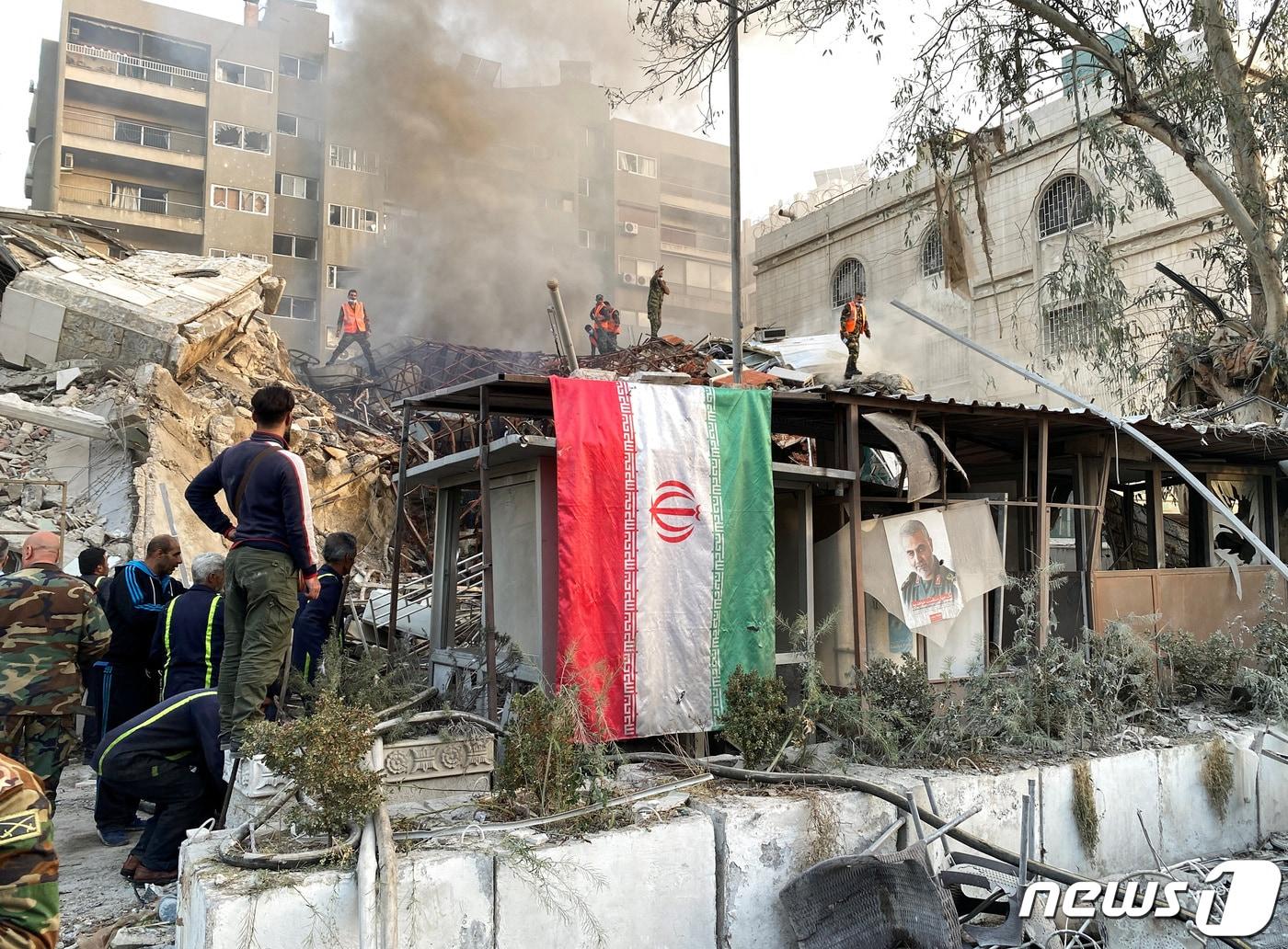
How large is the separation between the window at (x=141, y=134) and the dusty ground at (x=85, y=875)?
121 feet

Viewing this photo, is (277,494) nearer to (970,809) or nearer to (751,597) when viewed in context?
(751,597)

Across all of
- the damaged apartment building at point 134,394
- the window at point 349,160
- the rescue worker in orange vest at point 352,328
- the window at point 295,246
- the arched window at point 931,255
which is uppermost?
the window at point 349,160

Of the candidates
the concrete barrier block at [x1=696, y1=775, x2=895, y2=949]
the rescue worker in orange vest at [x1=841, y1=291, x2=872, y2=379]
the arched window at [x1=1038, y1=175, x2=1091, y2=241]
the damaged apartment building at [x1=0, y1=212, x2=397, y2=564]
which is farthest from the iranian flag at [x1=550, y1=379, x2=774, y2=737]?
the arched window at [x1=1038, y1=175, x2=1091, y2=241]

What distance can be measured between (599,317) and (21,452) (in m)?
11.6

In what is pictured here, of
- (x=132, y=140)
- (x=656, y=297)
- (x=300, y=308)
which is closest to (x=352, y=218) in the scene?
(x=300, y=308)

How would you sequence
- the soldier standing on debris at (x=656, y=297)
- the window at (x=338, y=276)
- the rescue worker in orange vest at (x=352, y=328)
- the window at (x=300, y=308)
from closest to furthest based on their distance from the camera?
the rescue worker in orange vest at (x=352, y=328)
the soldier standing on debris at (x=656, y=297)
the window at (x=300, y=308)
the window at (x=338, y=276)

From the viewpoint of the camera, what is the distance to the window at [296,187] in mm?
38031

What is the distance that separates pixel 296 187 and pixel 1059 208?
1137 inches

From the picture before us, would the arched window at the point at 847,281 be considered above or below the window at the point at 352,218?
below

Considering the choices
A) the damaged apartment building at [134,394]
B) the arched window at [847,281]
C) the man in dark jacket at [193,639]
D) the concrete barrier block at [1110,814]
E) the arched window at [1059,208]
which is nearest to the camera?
the man in dark jacket at [193,639]

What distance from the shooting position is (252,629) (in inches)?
184

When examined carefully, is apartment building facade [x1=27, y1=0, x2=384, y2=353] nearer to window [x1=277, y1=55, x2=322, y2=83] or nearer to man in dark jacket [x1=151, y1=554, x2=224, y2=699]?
window [x1=277, y1=55, x2=322, y2=83]

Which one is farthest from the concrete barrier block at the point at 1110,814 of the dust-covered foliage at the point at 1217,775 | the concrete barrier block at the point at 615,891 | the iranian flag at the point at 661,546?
the concrete barrier block at the point at 615,891

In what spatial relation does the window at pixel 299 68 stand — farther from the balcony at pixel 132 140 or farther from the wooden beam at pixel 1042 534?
the wooden beam at pixel 1042 534
